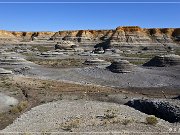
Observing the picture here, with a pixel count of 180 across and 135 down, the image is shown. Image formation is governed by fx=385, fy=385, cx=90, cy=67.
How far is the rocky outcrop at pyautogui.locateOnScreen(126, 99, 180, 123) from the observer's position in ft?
76.5

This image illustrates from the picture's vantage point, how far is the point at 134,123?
22000 millimetres

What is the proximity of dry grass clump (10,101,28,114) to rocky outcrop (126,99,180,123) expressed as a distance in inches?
308

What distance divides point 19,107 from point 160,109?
374 inches

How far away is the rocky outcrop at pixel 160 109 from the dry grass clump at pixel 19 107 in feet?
25.7

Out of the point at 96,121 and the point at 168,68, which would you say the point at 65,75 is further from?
the point at 96,121

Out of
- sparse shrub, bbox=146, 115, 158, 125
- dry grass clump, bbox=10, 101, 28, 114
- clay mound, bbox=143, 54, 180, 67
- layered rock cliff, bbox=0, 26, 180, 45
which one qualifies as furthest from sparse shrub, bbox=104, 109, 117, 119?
layered rock cliff, bbox=0, 26, 180, 45

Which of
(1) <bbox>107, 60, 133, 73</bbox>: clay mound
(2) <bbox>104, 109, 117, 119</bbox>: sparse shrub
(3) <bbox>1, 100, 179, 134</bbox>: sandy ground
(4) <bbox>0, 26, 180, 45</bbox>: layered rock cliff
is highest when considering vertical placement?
(4) <bbox>0, 26, 180, 45</bbox>: layered rock cliff

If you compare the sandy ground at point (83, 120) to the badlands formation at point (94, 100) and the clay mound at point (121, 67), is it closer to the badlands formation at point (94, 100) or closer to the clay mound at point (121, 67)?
the badlands formation at point (94, 100)

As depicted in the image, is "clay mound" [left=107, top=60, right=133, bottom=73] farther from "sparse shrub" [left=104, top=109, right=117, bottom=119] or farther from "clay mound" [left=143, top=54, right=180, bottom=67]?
"sparse shrub" [left=104, top=109, right=117, bottom=119]

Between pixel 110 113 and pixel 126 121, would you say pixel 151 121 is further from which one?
pixel 110 113

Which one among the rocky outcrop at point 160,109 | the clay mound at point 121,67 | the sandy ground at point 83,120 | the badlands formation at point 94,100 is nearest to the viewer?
the sandy ground at point 83,120

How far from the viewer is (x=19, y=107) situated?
86.4 ft

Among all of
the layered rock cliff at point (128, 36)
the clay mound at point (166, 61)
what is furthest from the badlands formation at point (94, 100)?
the layered rock cliff at point (128, 36)

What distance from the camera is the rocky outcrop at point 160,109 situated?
23328mm
